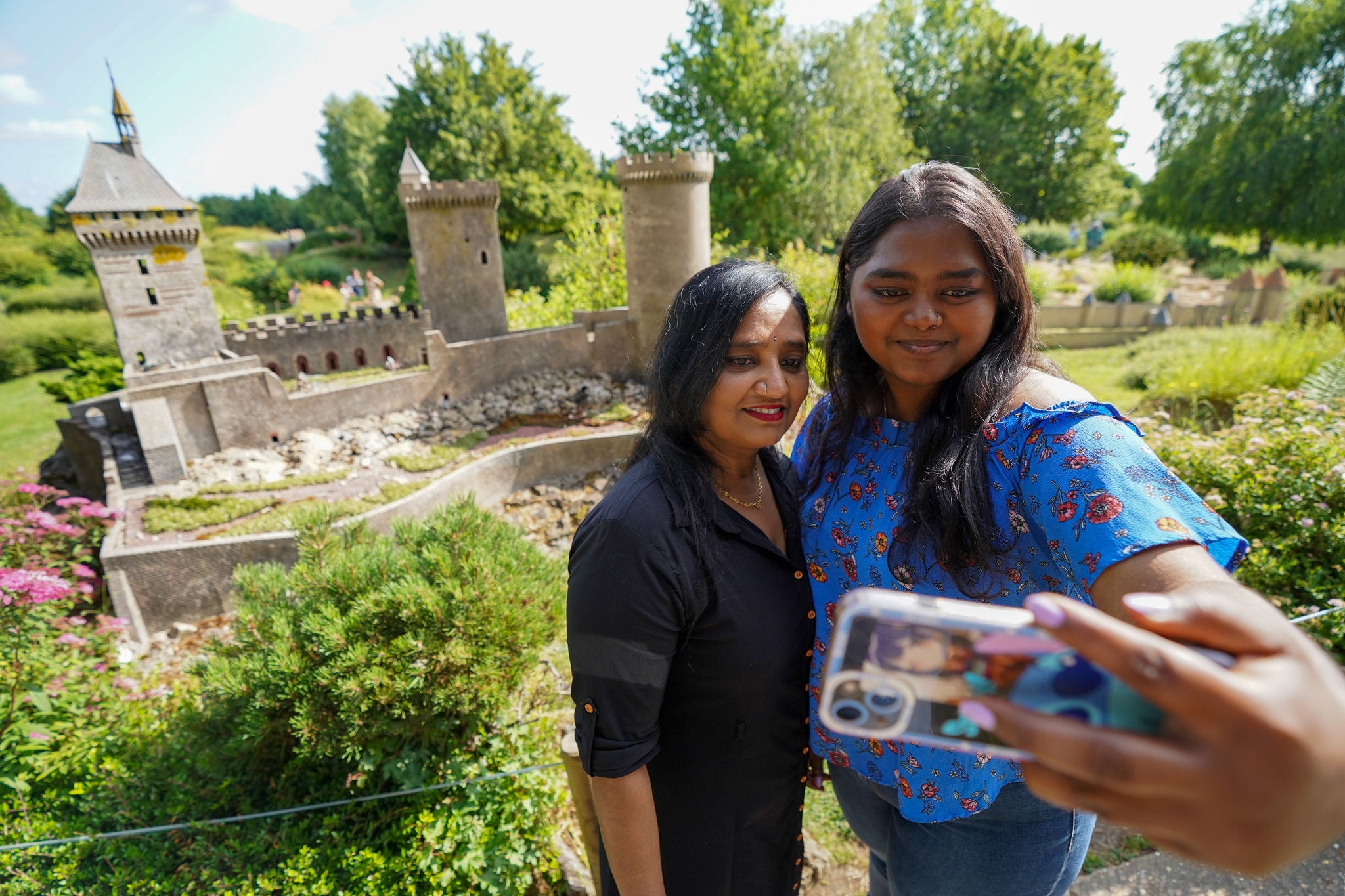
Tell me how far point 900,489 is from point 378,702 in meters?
2.98

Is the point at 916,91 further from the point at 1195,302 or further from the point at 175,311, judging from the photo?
the point at 175,311

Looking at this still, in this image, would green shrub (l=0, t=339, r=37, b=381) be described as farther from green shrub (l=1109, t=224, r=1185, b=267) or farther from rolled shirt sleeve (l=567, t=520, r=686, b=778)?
green shrub (l=1109, t=224, r=1185, b=267)

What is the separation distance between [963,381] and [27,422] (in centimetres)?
3051

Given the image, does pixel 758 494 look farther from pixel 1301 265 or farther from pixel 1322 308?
pixel 1301 265

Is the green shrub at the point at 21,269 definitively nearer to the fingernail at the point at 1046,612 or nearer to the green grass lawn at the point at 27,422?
the green grass lawn at the point at 27,422

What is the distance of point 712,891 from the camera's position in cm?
204

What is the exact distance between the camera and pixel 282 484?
486 inches

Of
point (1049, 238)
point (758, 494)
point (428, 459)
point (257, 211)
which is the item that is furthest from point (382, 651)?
point (257, 211)

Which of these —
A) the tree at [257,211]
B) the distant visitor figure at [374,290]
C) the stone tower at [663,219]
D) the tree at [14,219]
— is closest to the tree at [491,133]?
the distant visitor figure at [374,290]

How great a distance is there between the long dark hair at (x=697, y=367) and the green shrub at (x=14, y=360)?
1492 inches

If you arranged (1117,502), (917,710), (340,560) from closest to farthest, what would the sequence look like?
(917,710), (1117,502), (340,560)

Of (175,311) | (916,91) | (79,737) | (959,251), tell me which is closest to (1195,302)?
(916,91)

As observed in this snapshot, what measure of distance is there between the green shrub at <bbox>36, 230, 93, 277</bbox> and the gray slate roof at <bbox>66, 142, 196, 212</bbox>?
29824mm

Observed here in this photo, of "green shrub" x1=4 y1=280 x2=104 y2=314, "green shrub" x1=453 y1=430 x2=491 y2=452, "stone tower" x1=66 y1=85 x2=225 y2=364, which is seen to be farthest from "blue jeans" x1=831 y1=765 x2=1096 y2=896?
"green shrub" x1=4 y1=280 x2=104 y2=314
